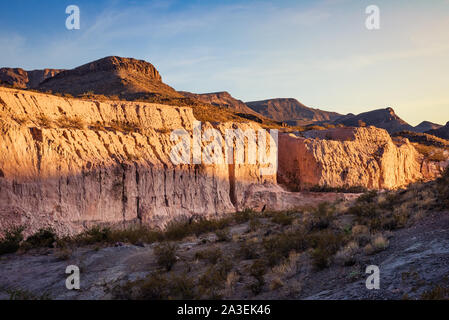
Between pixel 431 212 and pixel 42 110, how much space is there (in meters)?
16.4

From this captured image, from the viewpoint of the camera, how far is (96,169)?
Answer: 16.3 meters

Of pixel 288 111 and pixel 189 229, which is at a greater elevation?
pixel 288 111

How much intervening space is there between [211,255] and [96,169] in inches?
369

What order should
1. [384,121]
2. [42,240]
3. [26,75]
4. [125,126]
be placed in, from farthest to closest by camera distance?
[26,75], [384,121], [125,126], [42,240]

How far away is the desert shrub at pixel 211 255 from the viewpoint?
8.90 m

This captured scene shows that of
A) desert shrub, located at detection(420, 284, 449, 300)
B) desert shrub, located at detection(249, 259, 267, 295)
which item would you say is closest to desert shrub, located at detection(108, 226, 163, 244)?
desert shrub, located at detection(249, 259, 267, 295)

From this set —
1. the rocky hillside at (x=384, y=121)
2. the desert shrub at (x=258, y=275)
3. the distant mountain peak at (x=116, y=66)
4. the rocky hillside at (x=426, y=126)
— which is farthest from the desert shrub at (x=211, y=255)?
the rocky hillside at (x=426, y=126)

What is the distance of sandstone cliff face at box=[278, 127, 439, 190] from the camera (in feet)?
95.0

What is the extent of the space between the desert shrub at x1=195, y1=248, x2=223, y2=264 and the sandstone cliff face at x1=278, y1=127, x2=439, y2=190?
2009cm

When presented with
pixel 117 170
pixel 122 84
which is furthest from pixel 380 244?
pixel 122 84

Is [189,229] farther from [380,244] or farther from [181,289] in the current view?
[380,244]

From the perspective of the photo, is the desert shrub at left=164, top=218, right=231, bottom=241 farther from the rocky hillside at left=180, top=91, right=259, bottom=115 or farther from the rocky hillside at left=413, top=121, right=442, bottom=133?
the rocky hillside at left=180, top=91, right=259, bottom=115

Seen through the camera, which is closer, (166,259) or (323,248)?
(323,248)

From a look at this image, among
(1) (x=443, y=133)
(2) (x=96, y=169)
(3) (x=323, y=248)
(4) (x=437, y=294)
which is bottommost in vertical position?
(3) (x=323, y=248)
